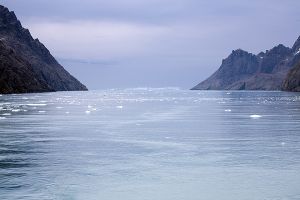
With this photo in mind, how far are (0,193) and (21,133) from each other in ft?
87.4

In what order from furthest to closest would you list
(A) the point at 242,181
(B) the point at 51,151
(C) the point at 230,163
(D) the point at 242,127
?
(D) the point at 242,127, (B) the point at 51,151, (C) the point at 230,163, (A) the point at 242,181

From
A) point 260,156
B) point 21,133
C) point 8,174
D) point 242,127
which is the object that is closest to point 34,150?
point 8,174

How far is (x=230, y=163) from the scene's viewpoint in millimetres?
29484

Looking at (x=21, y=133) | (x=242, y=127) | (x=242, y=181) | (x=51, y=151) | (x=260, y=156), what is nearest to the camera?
(x=242, y=181)

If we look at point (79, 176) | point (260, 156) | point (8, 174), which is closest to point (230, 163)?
point (260, 156)

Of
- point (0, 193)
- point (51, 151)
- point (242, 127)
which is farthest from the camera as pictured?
point (242, 127)

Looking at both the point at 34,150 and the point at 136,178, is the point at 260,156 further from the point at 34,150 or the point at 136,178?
the point at 34,150

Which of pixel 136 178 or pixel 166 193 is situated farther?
pixel 136 178

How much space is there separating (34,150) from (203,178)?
15.5 metres

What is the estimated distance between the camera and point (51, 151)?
116 feet

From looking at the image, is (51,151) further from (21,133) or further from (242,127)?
(242,127)

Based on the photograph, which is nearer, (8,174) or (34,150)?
(8,174)

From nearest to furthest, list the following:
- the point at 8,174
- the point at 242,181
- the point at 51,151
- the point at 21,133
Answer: the point at 242,181 → the point at 8,174 → the point at 51,151 → the point at 21,133

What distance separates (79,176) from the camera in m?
25.7
